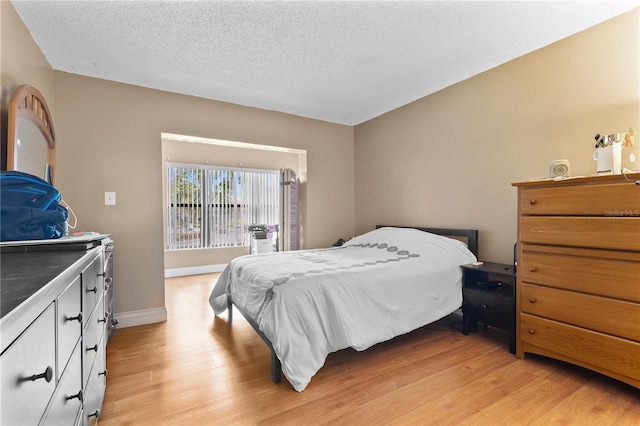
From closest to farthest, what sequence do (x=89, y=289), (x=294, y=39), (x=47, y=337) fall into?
(x=47, y=337), (x=89, y=289), (x=294, y=39)

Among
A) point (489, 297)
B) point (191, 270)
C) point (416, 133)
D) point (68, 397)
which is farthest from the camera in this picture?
point (191, 270)

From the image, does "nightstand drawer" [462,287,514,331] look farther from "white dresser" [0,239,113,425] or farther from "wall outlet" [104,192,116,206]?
"wall outlet" [104,192,116,206]

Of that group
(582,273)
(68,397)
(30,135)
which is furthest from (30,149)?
(582,273)

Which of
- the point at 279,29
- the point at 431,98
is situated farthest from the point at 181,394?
the point at 431,98

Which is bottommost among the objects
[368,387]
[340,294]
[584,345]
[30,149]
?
[368,387]

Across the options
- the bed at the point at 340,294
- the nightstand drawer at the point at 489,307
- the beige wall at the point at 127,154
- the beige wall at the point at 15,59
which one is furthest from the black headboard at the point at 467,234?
the beige wall at the point at 15,59

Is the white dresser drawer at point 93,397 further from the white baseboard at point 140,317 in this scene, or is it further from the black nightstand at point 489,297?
the black nightstand at point 489,297

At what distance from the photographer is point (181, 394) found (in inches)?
67.6

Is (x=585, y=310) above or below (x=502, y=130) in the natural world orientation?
below

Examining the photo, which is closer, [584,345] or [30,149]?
[584,345]

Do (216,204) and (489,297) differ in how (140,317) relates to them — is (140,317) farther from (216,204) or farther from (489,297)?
(489,297)

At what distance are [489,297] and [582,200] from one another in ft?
3.23

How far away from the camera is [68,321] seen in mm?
850

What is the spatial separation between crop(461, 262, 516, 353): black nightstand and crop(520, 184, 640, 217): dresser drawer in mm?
561
